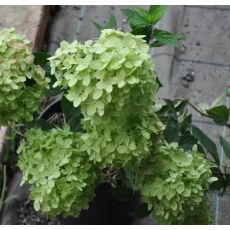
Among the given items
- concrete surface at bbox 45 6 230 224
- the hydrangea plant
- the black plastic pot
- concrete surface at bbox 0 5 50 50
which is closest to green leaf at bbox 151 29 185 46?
the hydrangea plant

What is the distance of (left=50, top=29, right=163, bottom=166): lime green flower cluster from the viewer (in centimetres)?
85

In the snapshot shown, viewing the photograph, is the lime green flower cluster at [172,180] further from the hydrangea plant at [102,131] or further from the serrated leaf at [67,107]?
the serrated leaf at [67,107]

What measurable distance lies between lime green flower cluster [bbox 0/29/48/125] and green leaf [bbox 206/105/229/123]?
15.4 inches

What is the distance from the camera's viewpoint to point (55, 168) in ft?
3.31

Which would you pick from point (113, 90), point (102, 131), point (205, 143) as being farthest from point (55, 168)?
point (205, 143)

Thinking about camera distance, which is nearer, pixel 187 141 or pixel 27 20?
pixel 187 141

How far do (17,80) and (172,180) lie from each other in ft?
1.13

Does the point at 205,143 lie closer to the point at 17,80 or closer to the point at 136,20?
the point at 136,20

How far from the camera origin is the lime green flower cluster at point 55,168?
1.01m

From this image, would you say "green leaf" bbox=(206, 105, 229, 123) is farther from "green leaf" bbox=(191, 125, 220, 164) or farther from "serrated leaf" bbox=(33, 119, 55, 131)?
"serrated leaf" bbox=(33, 119, 55, 131)

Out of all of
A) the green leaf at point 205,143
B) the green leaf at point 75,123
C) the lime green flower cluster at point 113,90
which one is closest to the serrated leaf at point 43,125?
the green leaf at point 75,123

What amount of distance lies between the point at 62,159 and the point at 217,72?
3.37ft

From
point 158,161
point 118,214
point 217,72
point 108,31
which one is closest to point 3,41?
point 108,31

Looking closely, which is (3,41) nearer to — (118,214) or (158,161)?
(158,161)
